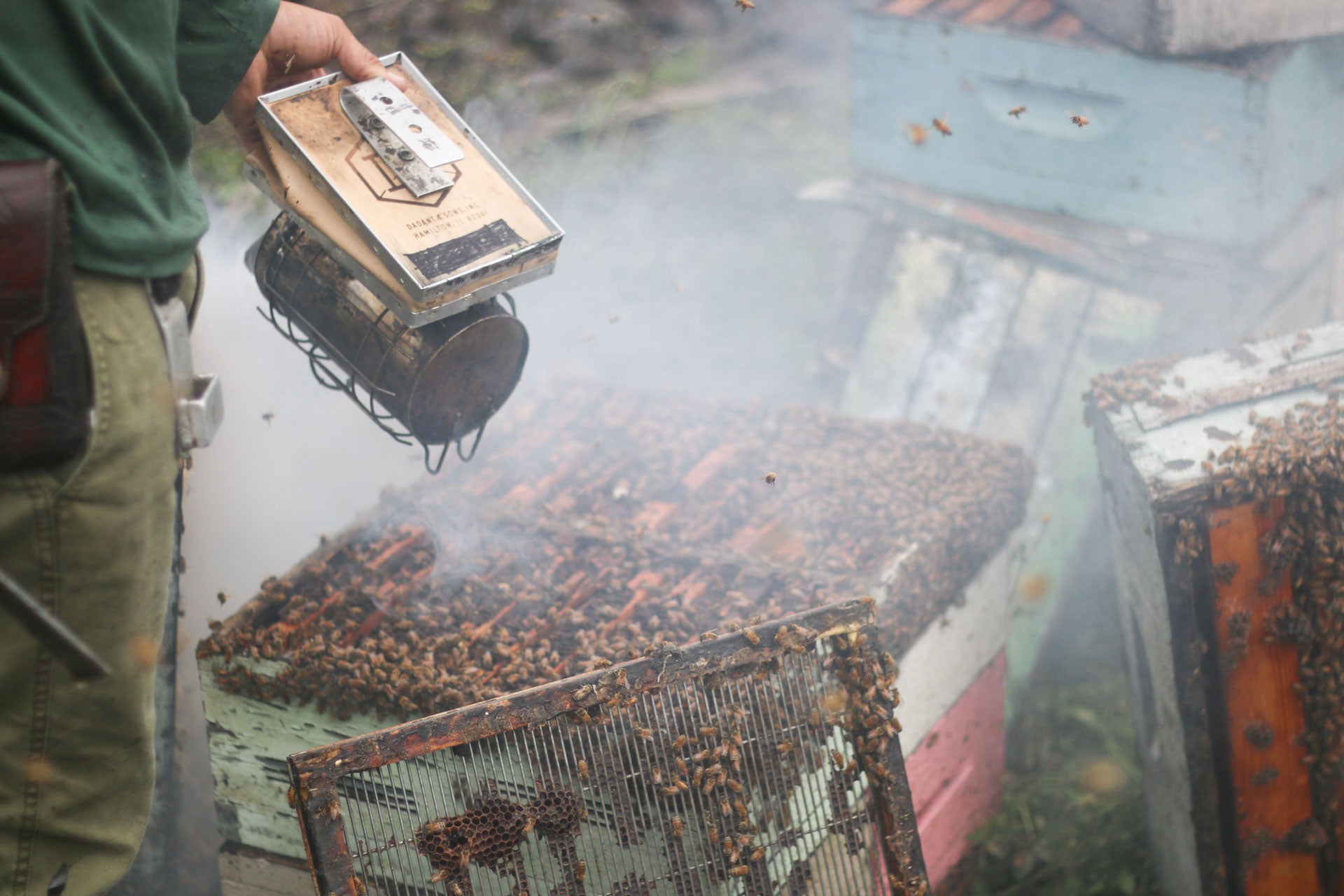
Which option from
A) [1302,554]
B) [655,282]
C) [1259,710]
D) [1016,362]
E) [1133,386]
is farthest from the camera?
[655,282]

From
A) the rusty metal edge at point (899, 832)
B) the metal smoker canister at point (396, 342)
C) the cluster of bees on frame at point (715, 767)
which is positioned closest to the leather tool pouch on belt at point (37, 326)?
the metal smoker canister at point (396, 342)

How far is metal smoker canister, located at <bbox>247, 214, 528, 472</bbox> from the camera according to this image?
248 cm

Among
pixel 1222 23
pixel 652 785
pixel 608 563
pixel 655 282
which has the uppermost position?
pixel 1222 23

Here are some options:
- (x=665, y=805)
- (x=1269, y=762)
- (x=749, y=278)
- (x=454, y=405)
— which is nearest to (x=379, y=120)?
(x=454, y=405)

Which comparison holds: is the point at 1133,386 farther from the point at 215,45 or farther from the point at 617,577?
the point at 215,45

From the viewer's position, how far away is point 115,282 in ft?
6.22

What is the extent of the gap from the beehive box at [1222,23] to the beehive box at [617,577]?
1.89 meters

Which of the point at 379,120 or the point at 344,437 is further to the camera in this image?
the point at 344,437

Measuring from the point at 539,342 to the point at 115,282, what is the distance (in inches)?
147

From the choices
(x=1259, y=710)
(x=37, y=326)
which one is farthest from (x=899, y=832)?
(x=37, y=326)

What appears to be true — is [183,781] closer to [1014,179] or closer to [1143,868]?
[1143,868]

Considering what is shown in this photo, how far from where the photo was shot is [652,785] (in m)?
2.33

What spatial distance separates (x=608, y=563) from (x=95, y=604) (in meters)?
1.70

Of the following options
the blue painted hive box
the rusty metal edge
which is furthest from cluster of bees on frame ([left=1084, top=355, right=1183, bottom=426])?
the blue painted hive box
